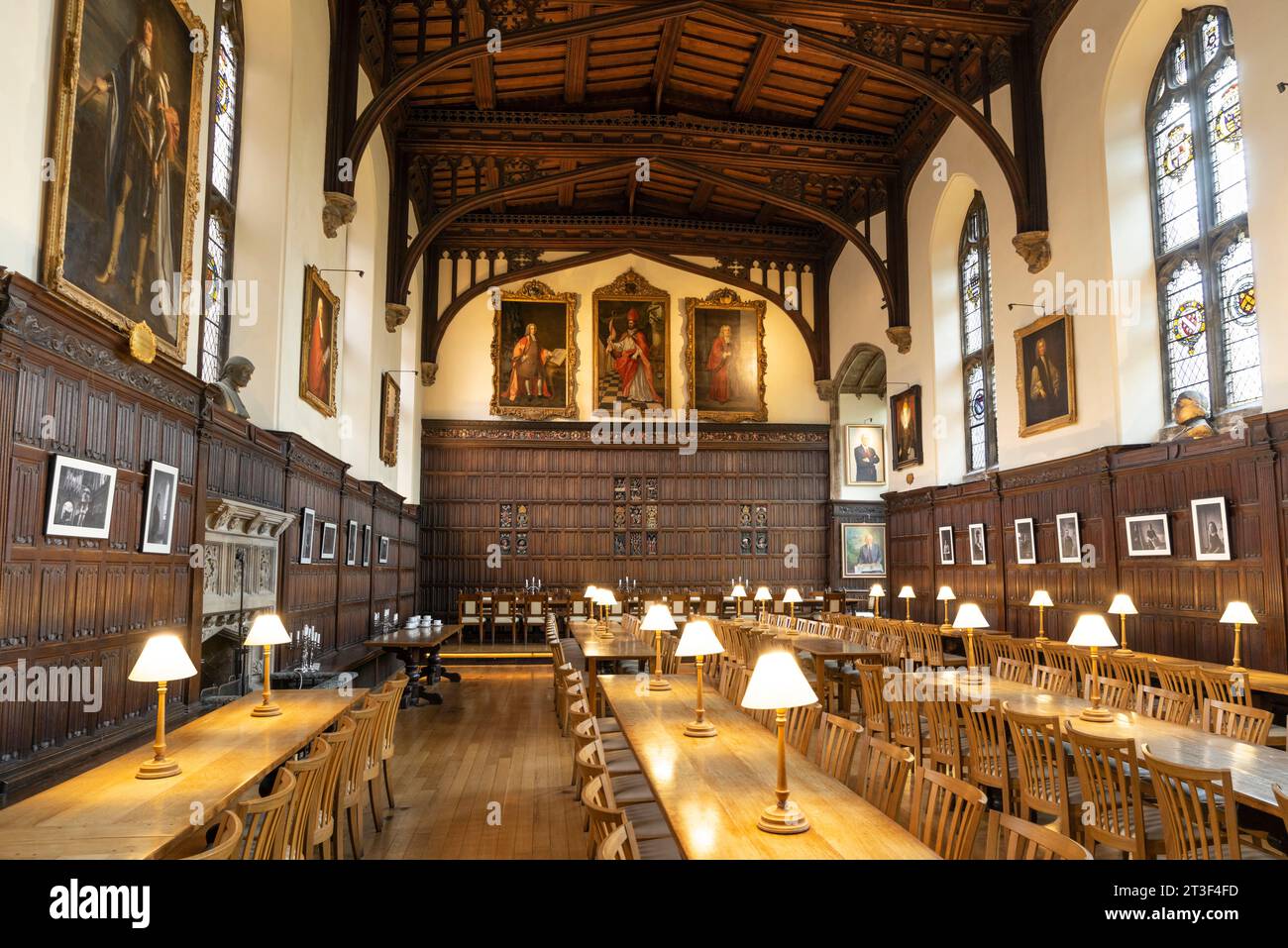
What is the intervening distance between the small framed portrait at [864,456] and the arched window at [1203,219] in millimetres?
9907

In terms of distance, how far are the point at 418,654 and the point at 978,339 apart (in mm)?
10821

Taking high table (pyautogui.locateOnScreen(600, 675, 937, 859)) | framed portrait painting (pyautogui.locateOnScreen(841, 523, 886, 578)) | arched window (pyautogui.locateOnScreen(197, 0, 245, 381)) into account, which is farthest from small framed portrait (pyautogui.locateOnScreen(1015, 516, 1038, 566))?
→ arched window (pyautogui.locateOnScreen(197, 0, 245, 381))

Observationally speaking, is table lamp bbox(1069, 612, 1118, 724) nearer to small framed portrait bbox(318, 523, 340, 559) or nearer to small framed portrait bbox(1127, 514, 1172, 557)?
small framed portrait bbox(1127, 514, 1172, 557)

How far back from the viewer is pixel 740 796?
359 centimetres

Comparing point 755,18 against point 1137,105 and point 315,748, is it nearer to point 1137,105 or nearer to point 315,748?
point 1137,105

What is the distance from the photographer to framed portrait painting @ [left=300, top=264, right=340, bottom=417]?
963cm

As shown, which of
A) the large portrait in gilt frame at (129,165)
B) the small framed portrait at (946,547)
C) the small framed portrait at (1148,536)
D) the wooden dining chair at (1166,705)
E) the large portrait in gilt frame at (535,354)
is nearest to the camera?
the large portrait in gilt frame at (129,165)

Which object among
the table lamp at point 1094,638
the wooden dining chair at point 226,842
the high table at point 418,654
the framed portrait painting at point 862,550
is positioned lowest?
the high table at point 418,654

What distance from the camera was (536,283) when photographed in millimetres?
19375

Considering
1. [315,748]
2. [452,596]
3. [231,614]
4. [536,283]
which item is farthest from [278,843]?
[536,283]

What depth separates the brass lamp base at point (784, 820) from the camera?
10.1 feet

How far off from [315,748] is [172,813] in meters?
0.86

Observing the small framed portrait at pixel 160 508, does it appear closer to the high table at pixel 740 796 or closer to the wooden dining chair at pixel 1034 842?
the high table at pixel 740 796

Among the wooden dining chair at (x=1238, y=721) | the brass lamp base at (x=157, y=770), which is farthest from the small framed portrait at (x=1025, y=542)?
the brass lamp base at (x=157, y=770)
